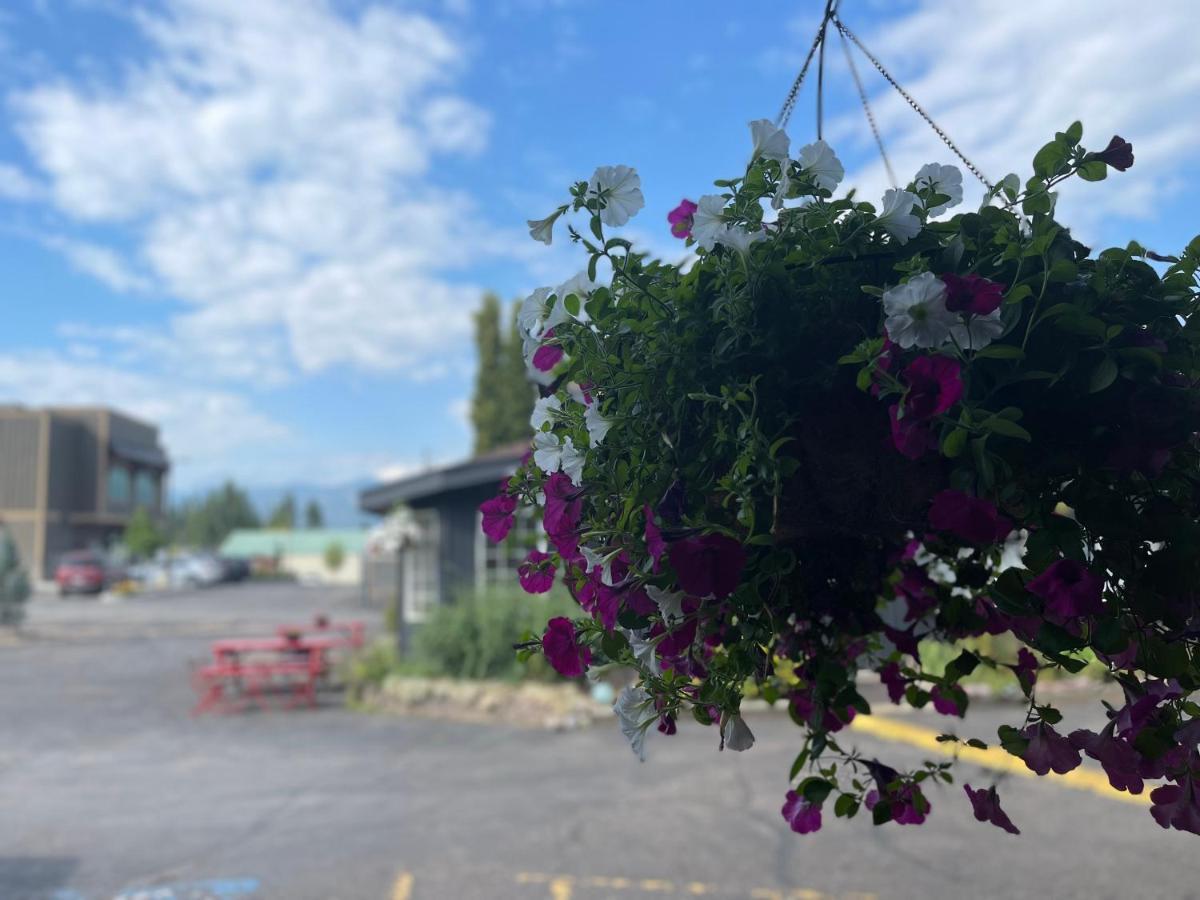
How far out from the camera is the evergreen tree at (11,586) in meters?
21.3

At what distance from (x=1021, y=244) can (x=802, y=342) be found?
321 millimetres

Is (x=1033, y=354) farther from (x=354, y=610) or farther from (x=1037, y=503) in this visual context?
(x=354, y=610)

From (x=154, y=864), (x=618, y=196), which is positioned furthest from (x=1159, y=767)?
(x=154, y=864)

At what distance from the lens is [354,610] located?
30531 mm

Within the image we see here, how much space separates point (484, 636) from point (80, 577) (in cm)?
3129

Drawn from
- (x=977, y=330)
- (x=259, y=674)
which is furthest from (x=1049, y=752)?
(x=259, y=674)

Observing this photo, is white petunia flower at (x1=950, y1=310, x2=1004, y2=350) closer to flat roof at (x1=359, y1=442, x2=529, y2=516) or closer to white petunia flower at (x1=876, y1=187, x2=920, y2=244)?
white petunia flower at (x1=876, y1=187, x2=920, y2=244)

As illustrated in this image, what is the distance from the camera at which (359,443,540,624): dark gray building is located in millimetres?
14188

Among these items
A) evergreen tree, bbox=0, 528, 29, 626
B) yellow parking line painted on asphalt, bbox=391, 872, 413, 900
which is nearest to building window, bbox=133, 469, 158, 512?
evergreen tree, bbox=0, 528, 29, 626

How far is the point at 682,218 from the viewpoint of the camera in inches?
67.7

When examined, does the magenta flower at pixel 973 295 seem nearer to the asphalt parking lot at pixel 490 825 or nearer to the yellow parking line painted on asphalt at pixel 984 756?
the asphalt parking lot at pixel 490 825

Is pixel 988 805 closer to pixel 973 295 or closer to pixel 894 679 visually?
pixel 894 679

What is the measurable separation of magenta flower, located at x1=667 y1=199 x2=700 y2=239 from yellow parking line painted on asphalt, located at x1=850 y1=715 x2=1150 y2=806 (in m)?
4.85

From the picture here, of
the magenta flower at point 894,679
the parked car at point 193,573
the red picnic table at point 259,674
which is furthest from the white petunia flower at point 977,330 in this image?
the parked car at point 193,573
